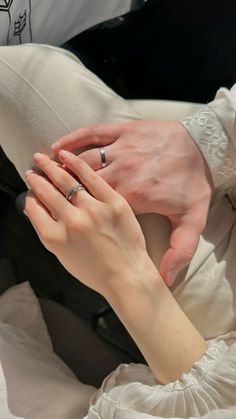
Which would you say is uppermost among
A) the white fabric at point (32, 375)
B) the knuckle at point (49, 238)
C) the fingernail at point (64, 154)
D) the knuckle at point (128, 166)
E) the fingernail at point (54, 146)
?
the fingernail at point (54, 146)

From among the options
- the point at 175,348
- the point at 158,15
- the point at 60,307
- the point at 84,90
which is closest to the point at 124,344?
the point at 60,307

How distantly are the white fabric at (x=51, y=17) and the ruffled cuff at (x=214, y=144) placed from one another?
324mm

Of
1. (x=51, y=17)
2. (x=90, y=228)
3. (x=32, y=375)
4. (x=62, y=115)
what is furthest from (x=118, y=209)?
(x=51, y=17)

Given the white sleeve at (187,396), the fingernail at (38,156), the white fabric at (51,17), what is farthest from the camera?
the white fabric at (51,17)

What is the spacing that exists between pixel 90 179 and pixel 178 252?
0.47 ft

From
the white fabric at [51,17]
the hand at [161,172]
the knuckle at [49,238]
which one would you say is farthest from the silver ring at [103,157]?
the white fabric at [51,17]

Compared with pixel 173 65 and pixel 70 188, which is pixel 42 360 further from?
pixel 173 65

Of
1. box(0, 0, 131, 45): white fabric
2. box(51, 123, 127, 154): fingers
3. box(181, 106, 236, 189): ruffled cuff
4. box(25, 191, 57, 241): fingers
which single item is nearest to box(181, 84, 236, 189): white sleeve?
box(181, 106, 236, 189): ruffled cuff

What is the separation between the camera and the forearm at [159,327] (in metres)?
0.68

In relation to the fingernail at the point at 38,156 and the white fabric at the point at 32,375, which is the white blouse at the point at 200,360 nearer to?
the white fabric at the point at 32,375

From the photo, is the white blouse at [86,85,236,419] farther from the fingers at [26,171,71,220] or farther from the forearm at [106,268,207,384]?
the fingers at [26,171,71,220]

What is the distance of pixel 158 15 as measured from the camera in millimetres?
979

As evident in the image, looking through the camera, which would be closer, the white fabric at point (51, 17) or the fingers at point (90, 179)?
the fingers at point (90, 179)

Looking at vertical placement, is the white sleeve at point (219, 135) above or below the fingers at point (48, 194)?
above
